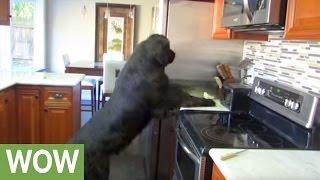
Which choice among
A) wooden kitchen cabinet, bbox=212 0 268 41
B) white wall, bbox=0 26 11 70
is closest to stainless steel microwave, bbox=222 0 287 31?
wooden kitchen cabinet, bbox=212 0 268 41

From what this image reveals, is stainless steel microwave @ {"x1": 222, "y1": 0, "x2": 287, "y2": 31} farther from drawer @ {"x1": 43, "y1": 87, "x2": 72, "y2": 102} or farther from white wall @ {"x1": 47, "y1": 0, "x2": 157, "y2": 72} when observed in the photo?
white wall @ {"x1": 47, "y1": 0, "x2": 157, "y2": 72}

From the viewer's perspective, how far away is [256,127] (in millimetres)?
1800

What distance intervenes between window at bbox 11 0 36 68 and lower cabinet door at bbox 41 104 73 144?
8.13 feet

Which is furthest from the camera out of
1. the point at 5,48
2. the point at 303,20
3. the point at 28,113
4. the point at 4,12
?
the point at 5,48

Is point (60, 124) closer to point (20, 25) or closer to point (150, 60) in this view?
point (150, 60)

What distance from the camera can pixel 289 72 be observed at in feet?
6.10

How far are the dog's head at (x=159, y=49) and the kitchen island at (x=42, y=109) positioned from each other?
3.69 feet

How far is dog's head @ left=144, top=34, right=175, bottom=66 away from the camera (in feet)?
7.35

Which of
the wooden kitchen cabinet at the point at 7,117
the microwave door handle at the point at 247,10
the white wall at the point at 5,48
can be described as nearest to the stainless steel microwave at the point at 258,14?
the microwave door handle at the point at 247,10

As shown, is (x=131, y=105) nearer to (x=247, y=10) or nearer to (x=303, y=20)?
(x=247, y=10)

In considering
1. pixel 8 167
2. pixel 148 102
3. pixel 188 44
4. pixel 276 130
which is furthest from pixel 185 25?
pixel 8 167

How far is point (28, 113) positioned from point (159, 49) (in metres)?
1.58

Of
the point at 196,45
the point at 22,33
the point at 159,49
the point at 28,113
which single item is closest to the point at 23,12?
the point at 22,33

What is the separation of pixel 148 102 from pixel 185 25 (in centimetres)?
80
